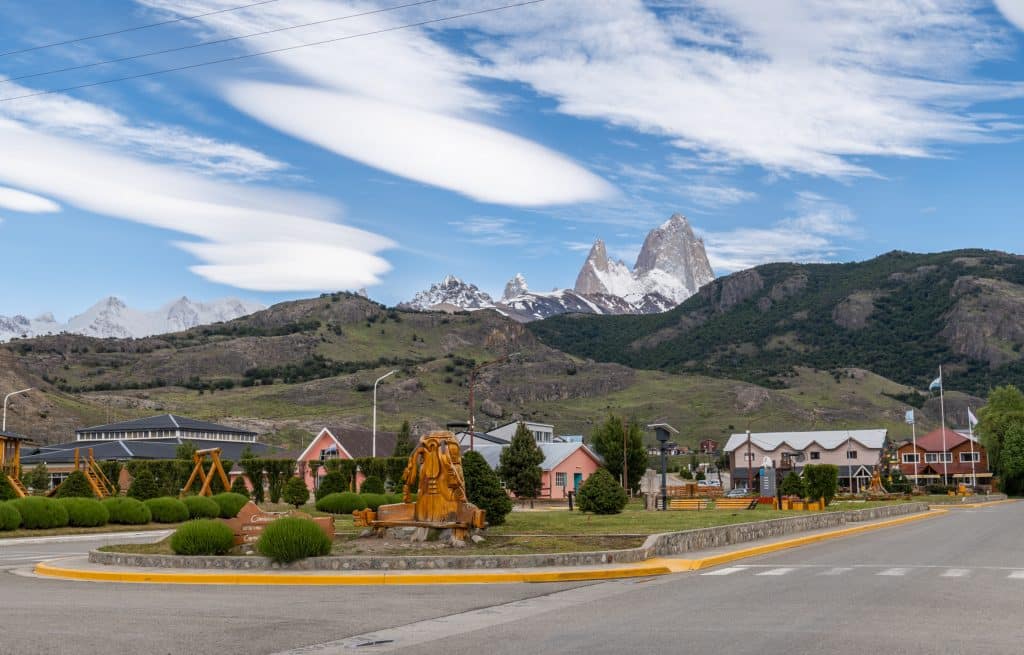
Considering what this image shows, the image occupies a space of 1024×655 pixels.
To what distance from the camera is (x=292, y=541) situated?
66.2 ft

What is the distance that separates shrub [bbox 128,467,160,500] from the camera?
173ft

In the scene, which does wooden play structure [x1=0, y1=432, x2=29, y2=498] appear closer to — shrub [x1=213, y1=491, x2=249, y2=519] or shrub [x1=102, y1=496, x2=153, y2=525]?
shrub [x1=102, y1=496, x2=153, y2=525]

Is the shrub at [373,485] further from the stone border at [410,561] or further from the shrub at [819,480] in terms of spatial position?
the stone border at [410,561]

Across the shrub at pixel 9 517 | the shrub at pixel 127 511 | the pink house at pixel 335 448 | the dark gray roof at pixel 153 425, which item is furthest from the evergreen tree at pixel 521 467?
the dark gray roof at pixel 153 425

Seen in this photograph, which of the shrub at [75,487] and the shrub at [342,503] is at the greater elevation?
the shrub at [75,487]

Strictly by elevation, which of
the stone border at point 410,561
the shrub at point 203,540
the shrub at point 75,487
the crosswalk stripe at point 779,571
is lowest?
the crosswalk stripe at point 779,571

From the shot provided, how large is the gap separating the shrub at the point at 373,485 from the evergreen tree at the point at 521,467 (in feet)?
39.5

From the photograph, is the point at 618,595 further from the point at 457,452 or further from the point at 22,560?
the point at 22,560

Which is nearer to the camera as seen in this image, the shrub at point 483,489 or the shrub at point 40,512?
the shrub at point 483,489

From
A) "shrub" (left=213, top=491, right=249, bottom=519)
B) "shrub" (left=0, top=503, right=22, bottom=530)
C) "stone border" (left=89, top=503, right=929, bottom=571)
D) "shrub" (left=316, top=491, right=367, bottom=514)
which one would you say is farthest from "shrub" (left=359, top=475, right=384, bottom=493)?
"stone border" (left=89, top=503, right=929, bottom=571)

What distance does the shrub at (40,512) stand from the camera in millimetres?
38250

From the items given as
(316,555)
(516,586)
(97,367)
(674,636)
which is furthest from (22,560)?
(97,367)

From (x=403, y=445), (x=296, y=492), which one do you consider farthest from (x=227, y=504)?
(x=403, y=445)

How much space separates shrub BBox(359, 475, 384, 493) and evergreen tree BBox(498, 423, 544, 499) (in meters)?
12.0
